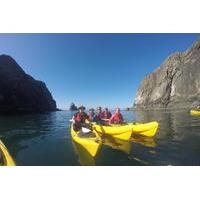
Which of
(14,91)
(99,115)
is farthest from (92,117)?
(14,91)

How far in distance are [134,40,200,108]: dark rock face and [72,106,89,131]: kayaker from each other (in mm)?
53300

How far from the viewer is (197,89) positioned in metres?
66.1

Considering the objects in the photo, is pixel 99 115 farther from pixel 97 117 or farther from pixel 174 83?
pixel 174 83

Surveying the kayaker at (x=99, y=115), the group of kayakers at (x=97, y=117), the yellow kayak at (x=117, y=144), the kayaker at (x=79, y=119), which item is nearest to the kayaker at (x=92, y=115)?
the group of kayakers at (x=97, y=117)

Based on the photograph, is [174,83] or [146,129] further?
[174,83]

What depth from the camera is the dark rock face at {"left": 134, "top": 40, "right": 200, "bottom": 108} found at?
68438 millimetres

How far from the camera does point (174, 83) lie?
8056cm

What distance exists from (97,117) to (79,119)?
3.36 meters

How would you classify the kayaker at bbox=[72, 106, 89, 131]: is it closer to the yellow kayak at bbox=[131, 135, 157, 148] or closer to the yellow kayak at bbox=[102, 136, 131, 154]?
the yellow kayak at bbox=[102, 136, 131, 154]

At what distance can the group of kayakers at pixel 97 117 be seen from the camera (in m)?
14.9

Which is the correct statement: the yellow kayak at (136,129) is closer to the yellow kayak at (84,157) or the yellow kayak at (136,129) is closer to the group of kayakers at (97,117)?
the group of kayakers at (97,117)
